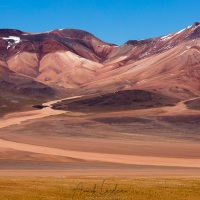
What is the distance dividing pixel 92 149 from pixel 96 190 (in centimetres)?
4339

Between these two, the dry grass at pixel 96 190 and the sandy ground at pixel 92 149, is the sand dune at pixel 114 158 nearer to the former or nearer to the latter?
the sandy ground at pixel 92 149

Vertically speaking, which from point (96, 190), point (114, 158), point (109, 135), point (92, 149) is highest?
point (109, 135)

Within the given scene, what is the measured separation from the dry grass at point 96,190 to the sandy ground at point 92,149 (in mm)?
12041

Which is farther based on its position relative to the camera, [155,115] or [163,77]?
[163,77]

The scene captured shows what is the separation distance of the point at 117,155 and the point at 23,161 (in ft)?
48.6

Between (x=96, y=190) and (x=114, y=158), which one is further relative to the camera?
(x=114, y=158)

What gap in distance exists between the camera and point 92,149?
6931 cm

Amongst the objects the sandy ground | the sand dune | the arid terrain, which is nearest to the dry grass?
the arid terrain

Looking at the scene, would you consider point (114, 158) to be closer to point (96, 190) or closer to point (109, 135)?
point (109, 135)

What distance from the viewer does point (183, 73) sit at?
196 metres

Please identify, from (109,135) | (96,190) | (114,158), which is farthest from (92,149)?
(96,190)

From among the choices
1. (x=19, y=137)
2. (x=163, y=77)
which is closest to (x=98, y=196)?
(x=19, y=137)

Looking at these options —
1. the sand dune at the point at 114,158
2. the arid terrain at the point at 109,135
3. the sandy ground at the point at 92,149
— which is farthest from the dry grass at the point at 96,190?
the sand dune at the point at 114,158

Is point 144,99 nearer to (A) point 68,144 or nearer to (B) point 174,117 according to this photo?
(B) point 174,117
